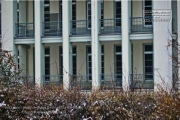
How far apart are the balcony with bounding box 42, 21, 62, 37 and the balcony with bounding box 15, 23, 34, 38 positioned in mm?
1032

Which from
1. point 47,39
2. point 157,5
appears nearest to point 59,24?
point 47,39

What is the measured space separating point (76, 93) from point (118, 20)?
1663cm

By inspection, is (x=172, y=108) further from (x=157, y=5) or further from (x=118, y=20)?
(x=118, y=20)

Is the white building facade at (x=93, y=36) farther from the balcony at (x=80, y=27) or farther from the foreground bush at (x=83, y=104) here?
the foreground bush at (x=83, y=104)

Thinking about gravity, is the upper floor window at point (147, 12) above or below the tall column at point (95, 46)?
above

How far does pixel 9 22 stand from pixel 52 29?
311 centimetres

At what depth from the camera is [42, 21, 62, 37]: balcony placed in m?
24.5

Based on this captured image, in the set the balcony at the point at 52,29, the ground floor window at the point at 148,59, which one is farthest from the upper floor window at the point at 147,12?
the balcony at the point at 52,29

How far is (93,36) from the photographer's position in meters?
22.6

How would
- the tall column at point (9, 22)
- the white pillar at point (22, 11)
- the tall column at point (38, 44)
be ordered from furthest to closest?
the white pillar at point (22, 11) → the tall column at point (9, 22) → the tall column at point (38, 44)

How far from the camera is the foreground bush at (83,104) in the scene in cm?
768

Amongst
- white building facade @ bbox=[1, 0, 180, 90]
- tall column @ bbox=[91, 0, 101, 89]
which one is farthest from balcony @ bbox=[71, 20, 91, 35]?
tall column @ bbox=[91, 0, 101, 89]

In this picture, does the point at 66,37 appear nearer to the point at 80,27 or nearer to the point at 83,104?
the point at 80,27

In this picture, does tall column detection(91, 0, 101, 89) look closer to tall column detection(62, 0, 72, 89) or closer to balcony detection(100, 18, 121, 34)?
balcony detection(100, 18, 121, 34)
